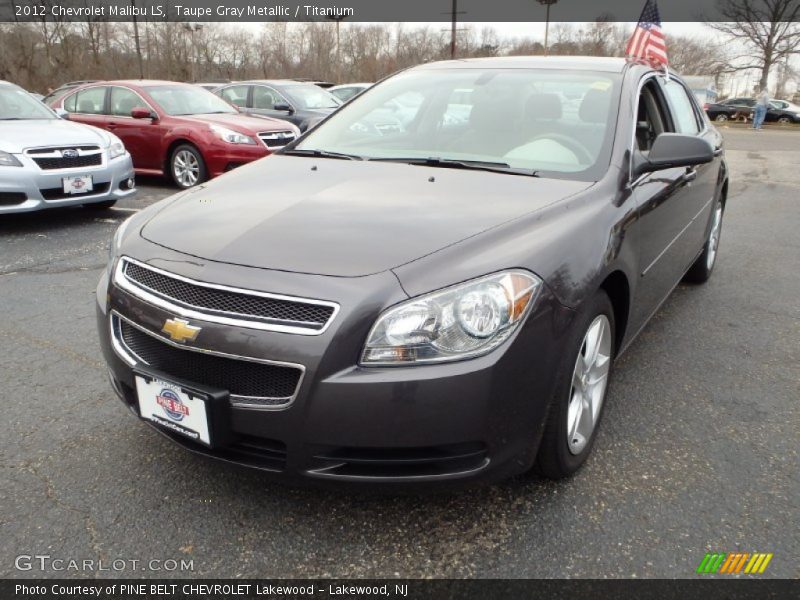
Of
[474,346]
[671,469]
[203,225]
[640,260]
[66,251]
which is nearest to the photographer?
[474,346]

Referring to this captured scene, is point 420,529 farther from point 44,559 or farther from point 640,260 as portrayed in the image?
point 640,260

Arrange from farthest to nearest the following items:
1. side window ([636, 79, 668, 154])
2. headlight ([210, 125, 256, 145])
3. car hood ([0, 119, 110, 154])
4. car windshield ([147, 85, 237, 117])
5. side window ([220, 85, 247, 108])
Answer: side window ([220, 85, 247, 108]), car windshield ([147, 85, 237, 117]), headlight ([210, 125, 256, 145]), car hood ([0, 119, 110, 154]), side window ([636, 79, 668, 154])

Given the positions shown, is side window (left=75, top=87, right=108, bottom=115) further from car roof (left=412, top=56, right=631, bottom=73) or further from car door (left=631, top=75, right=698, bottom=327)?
car door (left=631, top=75, right=698, bottom=327)

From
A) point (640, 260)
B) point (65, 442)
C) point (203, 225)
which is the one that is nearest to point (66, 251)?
point (65, 442)

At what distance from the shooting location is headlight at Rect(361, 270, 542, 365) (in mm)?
1769

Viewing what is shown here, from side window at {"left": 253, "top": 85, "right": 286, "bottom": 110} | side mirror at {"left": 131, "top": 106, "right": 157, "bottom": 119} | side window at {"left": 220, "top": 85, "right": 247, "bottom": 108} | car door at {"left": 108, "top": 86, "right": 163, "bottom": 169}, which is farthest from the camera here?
side window at {"left": 220, "top": 85, "right": 247, "bottom": 108}

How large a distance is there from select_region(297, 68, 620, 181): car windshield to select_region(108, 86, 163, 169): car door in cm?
614

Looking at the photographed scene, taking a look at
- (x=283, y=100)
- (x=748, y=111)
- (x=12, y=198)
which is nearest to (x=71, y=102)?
(x=283, y=100)

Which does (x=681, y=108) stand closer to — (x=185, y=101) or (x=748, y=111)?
(x=185, y=101)

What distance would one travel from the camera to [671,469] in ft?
8.00

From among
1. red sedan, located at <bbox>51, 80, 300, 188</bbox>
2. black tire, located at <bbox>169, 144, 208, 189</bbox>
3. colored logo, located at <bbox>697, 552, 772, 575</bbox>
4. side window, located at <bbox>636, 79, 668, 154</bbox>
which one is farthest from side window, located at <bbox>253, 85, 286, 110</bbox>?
colored logo, located at <bbox>697, 552, 772, 575</bbox>

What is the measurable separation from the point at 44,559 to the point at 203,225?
3.85 feet

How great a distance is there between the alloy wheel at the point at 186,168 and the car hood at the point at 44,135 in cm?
170

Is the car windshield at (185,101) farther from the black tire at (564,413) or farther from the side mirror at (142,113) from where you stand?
the black tire at (564,413)
